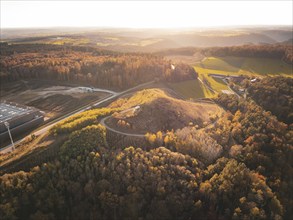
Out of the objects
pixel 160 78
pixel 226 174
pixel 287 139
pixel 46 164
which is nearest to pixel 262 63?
pixel 160 78

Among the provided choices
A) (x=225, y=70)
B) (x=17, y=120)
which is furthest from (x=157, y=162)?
(x=225, y=70)

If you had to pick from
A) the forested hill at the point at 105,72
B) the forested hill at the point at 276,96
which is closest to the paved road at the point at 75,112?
the forested hill at the point at 105,72

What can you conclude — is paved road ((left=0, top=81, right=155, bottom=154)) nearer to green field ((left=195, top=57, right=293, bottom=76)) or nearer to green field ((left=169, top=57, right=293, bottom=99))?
green field ((left=169, top=57, right=293, bottom=99))

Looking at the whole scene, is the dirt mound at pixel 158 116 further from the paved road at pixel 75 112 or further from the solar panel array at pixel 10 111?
the solar panel array at pixel 10 111

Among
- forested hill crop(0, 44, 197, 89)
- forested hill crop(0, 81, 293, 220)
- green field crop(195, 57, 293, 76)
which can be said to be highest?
forested hill crop(0, 44, 197, 89)

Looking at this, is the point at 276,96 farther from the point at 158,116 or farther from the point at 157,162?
the point at 157,162

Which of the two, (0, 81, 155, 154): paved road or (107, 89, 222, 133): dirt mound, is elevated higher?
(107, 89, 222, 133): dirt mound

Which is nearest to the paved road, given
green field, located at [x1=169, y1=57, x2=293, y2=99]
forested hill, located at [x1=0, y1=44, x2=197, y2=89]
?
forested hill, located at [x1=0, y1=44, x2=197, y2=89]

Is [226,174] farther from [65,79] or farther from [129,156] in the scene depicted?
[65,79]
